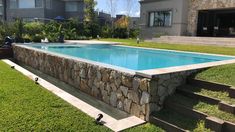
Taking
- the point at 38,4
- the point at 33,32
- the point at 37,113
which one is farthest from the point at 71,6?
the point at 37,113

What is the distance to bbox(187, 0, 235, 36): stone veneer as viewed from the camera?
25.1 metres

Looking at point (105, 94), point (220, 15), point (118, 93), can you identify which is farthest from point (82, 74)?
point (220, 15)

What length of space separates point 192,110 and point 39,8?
37198 millimetres

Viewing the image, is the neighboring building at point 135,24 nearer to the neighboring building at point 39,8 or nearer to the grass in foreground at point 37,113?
the neighboring building at point 39,8

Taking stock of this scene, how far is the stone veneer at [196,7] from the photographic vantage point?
25141mm

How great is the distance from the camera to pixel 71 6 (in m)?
43.2

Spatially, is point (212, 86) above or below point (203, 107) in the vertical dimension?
above

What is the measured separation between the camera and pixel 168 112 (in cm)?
612

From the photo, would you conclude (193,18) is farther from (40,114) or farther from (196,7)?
(40,114)

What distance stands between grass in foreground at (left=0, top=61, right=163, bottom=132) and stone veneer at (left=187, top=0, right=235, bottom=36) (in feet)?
73.4

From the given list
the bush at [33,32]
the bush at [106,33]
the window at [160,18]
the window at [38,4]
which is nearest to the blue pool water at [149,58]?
the bush at [33,32]

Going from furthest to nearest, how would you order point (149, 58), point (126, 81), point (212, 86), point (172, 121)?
point (149, 58)
point (126, 81)
point (212, 86)
point (172, 121)

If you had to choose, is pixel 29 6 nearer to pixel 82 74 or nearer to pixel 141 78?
pixel 82 74

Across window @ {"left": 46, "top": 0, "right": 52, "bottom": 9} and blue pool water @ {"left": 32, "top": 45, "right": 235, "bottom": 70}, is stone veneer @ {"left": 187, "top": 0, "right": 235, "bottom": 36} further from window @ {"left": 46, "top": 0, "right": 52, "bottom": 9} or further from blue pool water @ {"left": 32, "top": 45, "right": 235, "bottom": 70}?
window @ {"left": 46, "top": 0, "right": 52, "bottom": 9}
